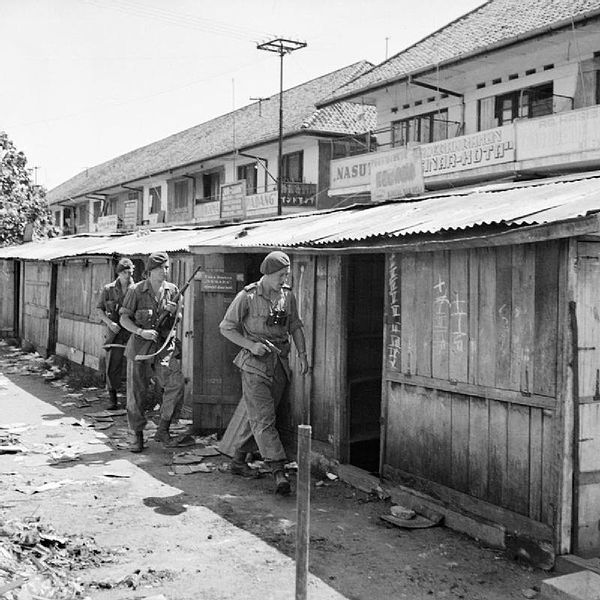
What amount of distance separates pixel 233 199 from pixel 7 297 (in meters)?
9.11

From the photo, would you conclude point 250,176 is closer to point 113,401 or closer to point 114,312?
point 114,312

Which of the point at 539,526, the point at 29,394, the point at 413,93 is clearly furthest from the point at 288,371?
the point at 413,93

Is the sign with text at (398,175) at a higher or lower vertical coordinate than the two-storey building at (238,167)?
lower

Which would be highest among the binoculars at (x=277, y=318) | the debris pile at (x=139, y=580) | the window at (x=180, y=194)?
the window at (x=180, y=194)

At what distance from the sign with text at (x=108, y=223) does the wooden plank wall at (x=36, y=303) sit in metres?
17.7

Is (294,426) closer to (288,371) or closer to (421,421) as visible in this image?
(288,371)

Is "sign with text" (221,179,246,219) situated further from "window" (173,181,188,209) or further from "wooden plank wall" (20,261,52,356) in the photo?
"wooden plank wall" (20,261,52,356)

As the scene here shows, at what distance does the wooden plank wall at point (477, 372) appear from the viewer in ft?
15.6

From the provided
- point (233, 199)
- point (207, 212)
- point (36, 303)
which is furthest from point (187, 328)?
point (207, 212)

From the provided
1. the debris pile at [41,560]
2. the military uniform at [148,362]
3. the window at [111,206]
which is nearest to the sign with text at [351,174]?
the military uniform at [148,362]

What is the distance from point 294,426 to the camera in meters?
7.36

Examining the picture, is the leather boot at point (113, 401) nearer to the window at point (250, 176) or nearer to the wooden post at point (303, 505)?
the wooden post at point (303, 505)

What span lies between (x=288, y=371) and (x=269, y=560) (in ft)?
7.47

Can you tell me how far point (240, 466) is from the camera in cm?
684
